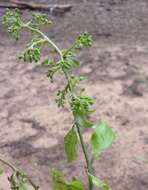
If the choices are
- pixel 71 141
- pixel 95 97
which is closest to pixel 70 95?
pixel 71 141

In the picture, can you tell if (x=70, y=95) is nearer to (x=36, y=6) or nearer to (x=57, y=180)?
(x=57, y=180)

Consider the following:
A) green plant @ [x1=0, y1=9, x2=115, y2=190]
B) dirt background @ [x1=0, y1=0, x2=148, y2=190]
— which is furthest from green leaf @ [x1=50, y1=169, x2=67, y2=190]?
dirt background @ [x1=0, y1=0, x2=148, y2=190]

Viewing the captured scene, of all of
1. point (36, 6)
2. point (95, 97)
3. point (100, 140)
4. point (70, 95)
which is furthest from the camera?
point (36, 6)

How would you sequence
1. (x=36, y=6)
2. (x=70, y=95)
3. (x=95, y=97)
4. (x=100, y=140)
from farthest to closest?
(x=36, y=6)
(x=95, y=97)
(x=100, y=140)
(x=70, y=95)

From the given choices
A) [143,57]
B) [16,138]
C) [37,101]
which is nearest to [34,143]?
[16,138]

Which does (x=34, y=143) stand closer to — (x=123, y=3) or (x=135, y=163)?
(x=135, y=163)

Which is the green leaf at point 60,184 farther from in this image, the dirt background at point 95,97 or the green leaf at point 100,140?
the dirt background at point 95,97

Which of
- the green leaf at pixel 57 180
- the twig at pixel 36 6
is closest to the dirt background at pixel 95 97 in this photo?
the twig at pixel 36 6
